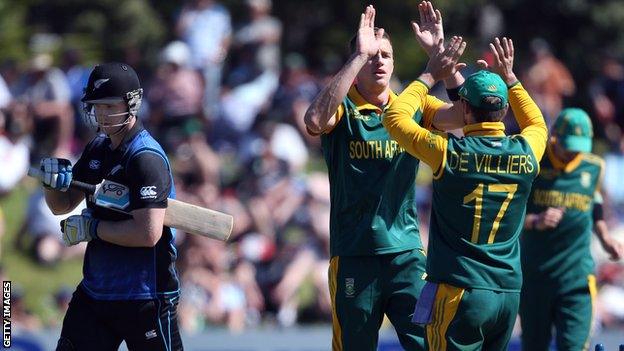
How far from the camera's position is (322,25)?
19891 mm

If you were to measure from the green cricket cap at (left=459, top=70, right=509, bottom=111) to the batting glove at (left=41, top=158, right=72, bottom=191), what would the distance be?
84.2 inches

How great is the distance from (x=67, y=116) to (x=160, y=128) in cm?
111

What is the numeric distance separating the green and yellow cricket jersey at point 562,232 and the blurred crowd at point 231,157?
4838 mm

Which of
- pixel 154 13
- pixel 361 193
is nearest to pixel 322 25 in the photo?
pixel 154 13

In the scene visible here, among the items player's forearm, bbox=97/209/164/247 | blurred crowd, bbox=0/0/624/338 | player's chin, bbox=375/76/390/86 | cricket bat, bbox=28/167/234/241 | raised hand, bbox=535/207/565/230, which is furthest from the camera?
blurred crowd, bbox=0/0/624/338

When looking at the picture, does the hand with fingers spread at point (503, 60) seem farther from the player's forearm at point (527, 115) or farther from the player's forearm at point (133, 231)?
the player's forearm at point (133, 231)

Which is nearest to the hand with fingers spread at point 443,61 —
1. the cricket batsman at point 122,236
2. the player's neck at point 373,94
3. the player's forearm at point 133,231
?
the player's neck at point 373,94

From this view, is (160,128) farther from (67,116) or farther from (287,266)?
(287,266)

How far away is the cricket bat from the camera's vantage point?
6.65m

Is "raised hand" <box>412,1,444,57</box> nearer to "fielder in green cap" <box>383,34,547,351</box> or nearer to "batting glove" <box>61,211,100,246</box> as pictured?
"fielder in green cap" <box>383,34,547,351</box>

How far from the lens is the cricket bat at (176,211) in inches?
262

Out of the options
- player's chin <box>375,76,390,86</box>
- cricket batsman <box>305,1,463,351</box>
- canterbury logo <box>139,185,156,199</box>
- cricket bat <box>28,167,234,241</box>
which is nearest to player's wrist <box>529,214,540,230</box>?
cricket batsman <box>305,1,463,351</box>

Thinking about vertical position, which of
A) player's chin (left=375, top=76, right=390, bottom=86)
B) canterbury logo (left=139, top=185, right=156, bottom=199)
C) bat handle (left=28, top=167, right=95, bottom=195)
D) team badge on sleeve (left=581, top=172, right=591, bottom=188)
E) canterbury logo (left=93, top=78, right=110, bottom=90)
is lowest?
team badge on sleeve (left=581, top=172, right=591, bottom=188)

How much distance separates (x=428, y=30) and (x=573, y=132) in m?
2.59
